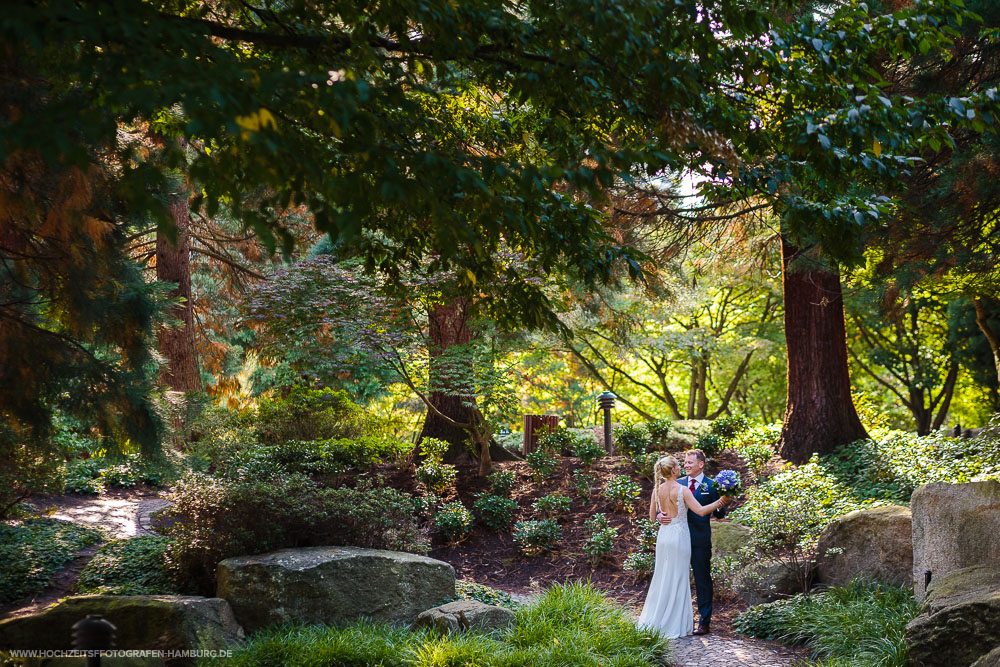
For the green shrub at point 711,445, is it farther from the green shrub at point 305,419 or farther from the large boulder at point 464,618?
the large boulder at point 464,618

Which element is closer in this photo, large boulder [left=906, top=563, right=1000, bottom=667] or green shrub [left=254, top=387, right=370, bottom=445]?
large boulder [left=906, top=563, right=1000, bottom=667]

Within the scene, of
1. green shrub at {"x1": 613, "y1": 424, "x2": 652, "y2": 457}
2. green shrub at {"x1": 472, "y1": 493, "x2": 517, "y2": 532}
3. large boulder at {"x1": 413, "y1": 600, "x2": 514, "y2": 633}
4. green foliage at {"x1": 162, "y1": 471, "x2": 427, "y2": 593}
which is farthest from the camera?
green shrub at {"x1": 613, "y1": 424, "x2": 652, "y2": 457}

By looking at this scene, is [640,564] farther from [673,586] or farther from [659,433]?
[659,433]

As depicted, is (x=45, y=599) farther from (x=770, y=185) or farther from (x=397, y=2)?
(x=770, y=185)

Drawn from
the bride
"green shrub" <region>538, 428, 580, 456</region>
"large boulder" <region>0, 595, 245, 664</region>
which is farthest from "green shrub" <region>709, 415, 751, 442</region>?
"large boulder" <region>0, 595, 245, 664</region>

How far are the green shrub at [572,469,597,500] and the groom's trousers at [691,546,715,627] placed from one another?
4.01 meters

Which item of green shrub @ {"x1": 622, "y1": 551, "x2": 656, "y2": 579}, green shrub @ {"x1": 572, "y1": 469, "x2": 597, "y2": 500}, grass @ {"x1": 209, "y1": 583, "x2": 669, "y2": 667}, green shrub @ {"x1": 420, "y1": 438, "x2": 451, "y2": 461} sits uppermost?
green shrub @ {"x1": 420, "y1": 438, "x2": 451, "y2": 461}

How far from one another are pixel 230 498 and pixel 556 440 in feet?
21.9

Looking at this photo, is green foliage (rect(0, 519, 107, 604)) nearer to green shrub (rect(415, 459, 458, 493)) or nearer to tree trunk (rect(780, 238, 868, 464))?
green shrub (rect(415, 459, 458, 493))

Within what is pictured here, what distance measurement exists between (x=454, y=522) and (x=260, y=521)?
3655 mm

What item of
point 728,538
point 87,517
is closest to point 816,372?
point 728,538

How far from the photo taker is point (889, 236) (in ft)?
26.5

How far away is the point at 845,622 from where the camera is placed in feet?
21.2

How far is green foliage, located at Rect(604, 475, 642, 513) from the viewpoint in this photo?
36.0ft
